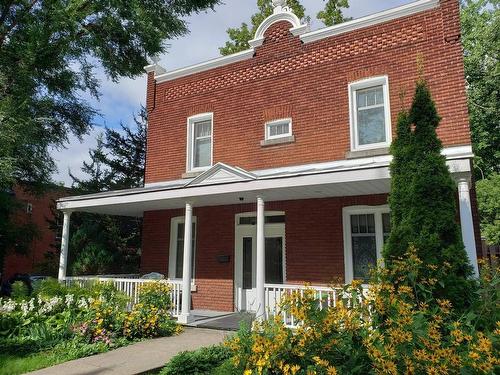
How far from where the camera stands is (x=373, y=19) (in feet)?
32.7

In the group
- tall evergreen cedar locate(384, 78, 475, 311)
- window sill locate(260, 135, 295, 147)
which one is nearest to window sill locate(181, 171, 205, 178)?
window sill locate(260, 135, 295, 147)

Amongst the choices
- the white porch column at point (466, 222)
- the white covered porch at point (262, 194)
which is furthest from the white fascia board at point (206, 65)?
the white porch column at point (466, 222)

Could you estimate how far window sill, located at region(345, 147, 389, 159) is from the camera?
930 cm

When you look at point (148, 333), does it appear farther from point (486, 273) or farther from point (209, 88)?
point (209, 88)

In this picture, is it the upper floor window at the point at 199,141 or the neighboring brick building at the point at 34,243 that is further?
the neighboring brick building at the point at 34,243

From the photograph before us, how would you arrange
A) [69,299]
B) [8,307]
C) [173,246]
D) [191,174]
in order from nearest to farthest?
1. [8,307]
2. [69,299]
3. [191,174]
4. [173,246]

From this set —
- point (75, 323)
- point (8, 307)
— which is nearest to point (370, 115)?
point (75, 323)

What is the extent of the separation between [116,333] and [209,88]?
7.43 metres

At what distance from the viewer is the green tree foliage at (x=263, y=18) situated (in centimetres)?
2167

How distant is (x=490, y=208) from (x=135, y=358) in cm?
1600

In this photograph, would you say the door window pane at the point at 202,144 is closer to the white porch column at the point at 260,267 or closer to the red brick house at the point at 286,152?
the red brick house at the point at 286,152

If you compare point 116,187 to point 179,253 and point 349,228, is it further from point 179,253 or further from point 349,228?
point 349,228

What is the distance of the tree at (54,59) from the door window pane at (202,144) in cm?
505

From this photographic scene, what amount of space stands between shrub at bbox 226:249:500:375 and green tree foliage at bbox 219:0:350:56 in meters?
20.1
